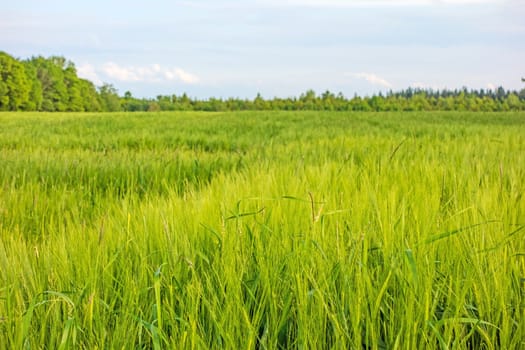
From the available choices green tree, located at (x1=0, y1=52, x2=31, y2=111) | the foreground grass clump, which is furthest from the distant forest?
the foreground grass clump

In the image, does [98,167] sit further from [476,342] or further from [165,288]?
[476,342]

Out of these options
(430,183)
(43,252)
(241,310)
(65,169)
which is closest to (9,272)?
(43,252)

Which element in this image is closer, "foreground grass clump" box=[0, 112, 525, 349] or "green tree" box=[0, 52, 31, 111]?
"foreground grass clump" box=[0, 112, 525, 349]

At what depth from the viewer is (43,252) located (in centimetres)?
126

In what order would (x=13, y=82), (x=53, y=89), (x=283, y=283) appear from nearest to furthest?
(x=283, y=283)
(x=13, y=82)
(x=53, y=89)

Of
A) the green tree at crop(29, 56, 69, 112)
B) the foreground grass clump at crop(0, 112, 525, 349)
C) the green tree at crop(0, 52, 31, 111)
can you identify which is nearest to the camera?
the foreground grass clump at crop(0, 112, 525, 349)

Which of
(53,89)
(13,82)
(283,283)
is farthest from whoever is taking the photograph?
(53,89)

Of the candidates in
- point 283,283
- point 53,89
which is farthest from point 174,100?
point 283,283

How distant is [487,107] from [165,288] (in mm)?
63459

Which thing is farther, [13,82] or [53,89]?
[53,89]

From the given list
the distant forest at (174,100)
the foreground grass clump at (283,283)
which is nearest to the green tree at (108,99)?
the distant forest at (174,100)

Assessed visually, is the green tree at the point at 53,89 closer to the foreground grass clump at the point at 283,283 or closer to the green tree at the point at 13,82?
the green tree at the point at 13,82

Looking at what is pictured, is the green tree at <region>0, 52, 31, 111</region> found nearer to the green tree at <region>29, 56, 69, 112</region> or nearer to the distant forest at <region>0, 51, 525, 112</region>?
the distant forest at <region>0, 51, 525, 112</region>

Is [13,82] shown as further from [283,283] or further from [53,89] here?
[283,283]
